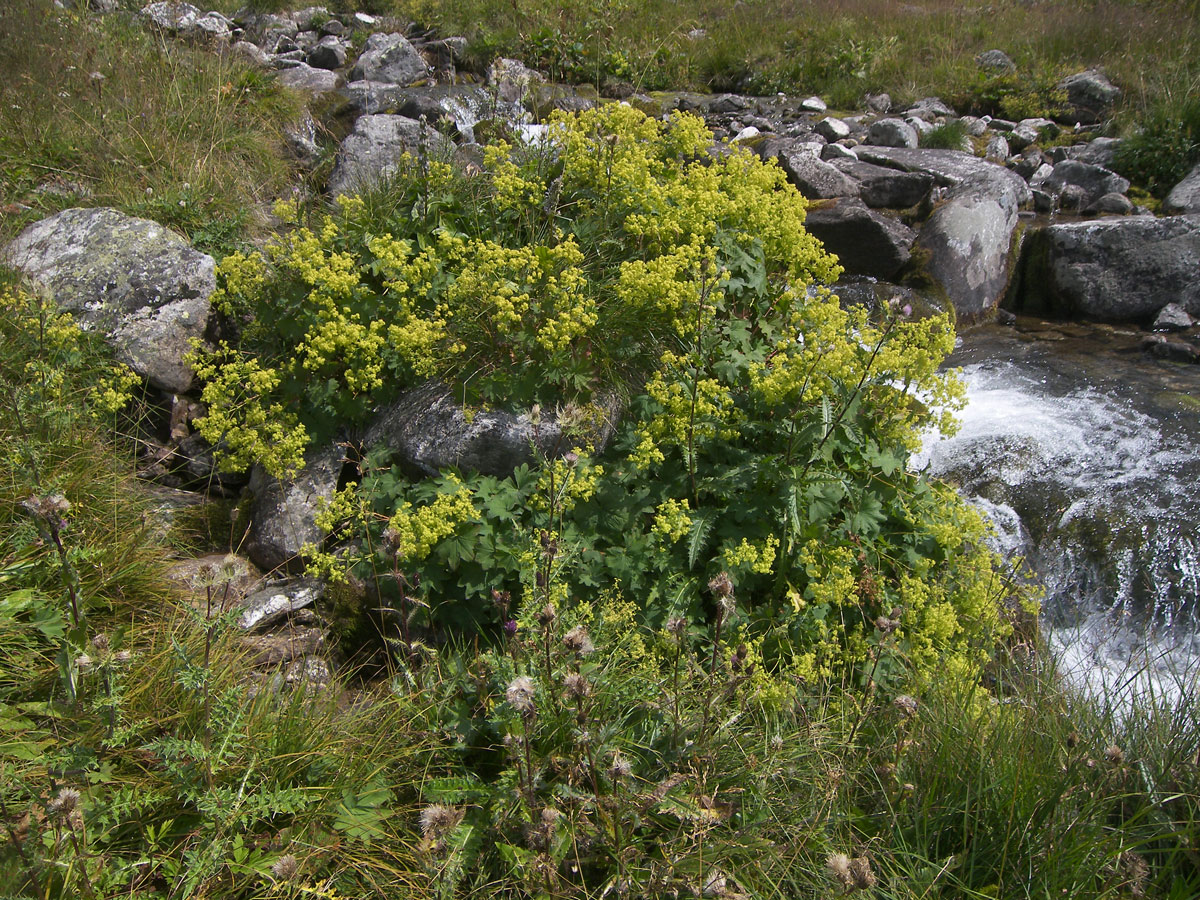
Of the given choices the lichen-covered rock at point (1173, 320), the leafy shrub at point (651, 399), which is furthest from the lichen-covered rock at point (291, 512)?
the lichen-covered rock at point (1173, 320)

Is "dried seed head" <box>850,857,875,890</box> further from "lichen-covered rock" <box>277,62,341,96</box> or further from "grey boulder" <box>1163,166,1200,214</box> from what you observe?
"lichen-covered rock" <box>277,62,341,96</box>

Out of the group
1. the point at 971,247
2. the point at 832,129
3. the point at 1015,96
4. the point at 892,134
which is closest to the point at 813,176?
the point at 971,247

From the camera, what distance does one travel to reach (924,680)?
119 inches

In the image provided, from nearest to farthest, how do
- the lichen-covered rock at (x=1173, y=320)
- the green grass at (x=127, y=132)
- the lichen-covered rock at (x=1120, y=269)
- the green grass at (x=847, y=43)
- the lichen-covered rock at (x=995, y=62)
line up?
the green grass at (x=127, y=132), the lichen-covered rock at (x=1173, y=320), the lichen-covered rock at (x=1120, y=269), the green grass at (x=847, y=43), the lichen-covered rock at (x=995, y=62)

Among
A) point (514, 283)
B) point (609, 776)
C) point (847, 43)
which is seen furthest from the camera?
point (847, 43)

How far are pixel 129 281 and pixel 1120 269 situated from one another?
8.76 meters

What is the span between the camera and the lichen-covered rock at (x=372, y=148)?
6.50 metres

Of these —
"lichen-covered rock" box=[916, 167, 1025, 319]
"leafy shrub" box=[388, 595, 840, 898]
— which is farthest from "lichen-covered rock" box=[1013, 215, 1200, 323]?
"leafy shrub" box=[388, 595, 840, 898]

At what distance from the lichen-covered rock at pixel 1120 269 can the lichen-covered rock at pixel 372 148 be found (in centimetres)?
644

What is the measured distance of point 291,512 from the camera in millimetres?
4129

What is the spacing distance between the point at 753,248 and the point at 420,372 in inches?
72.2

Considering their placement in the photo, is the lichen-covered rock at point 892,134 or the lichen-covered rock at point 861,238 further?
the lichen-covered rock at point 892,134

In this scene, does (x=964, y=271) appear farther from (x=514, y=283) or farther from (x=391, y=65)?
(x=391, y=65)

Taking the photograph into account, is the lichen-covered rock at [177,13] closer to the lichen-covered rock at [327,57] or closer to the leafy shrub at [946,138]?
the lichen-covered rock at [327,57]
